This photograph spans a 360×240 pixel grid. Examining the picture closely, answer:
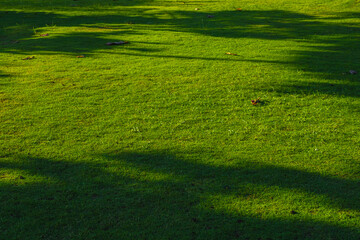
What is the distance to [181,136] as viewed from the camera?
14.8ft

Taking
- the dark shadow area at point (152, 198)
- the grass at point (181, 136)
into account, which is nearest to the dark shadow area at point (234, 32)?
the grass at point (181, 136)

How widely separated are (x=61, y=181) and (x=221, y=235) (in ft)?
5.56

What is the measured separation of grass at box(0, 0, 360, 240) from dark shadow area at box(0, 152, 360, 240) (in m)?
0.01

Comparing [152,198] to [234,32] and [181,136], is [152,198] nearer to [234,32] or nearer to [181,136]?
[181,136]

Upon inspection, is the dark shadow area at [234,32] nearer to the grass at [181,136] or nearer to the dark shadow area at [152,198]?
the grass at [181,136]

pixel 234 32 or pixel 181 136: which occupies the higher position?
pixel 234 32

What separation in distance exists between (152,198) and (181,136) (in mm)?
1242

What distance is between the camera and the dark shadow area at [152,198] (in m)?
3.00

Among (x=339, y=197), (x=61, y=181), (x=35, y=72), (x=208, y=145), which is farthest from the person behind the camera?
(x=35, y=72)

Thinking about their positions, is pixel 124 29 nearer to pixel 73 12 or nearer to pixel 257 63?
pixel 73 12

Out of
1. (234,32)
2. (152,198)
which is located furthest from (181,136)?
(234,32)

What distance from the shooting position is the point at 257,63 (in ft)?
23.0

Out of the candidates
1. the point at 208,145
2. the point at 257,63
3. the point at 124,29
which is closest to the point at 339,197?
the point at 208,145

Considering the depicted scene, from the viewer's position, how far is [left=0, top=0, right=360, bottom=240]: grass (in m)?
3.16
